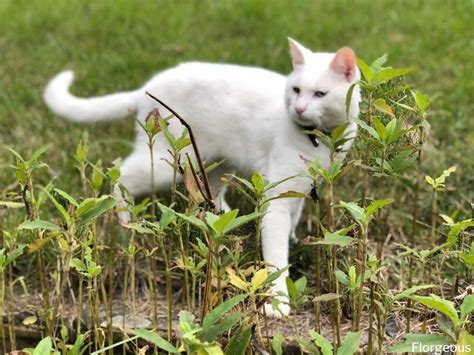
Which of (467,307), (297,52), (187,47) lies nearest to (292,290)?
(467,307)

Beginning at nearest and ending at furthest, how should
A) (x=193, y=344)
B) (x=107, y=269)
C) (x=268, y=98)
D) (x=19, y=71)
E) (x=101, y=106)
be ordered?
(x=193, y=344)
(x=107, y=269)
(x=268, y=98)
(x=101, y=106)
(x=19, y=71)

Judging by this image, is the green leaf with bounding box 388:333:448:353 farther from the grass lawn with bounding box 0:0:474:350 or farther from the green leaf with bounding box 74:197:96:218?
the grass lawn with bounding box 0:0:474:350

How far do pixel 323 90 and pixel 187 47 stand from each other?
6.46 feet

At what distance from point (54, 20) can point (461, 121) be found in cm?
251

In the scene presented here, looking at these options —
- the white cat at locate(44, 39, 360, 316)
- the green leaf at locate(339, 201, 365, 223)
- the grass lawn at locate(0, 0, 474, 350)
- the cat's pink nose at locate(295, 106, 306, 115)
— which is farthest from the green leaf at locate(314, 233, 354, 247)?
the grass lawn at locate(0, 0, 474, 350)

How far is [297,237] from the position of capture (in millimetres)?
2549

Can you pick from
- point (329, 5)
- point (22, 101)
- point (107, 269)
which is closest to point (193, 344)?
point (107, 269)

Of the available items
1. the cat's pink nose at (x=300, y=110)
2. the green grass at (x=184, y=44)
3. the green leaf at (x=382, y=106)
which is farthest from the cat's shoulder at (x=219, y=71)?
the green leaf at (x=382, y=106)

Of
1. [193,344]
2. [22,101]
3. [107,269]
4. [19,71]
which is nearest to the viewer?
[193,344]

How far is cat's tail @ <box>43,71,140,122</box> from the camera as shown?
2723mm

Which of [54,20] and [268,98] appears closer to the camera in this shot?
[268,98]

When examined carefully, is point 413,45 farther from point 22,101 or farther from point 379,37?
point 22,101

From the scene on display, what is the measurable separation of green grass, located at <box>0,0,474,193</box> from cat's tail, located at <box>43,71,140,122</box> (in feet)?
0.89

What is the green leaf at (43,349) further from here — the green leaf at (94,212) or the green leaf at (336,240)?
the green leaf at (336,240)
